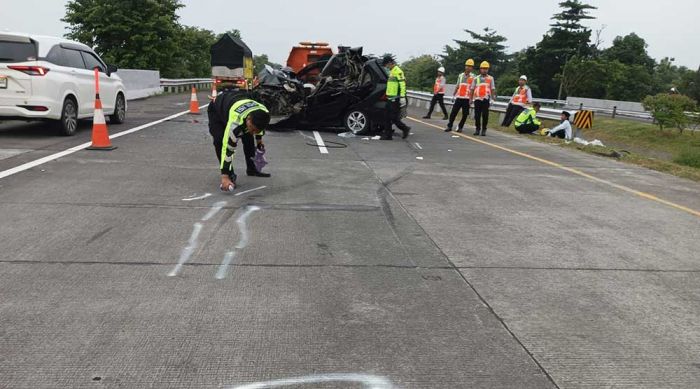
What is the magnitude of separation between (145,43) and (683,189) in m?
41.5

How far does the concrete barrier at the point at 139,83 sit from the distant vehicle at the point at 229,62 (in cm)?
446

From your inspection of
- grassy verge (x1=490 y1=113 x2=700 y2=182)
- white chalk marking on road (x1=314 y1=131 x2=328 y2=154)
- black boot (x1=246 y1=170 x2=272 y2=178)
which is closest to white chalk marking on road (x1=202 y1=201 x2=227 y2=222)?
black boot (x1=246 y1=170 x2=272 y2=178)

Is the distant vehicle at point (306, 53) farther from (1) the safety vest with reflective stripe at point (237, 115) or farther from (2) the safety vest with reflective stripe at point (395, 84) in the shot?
(1) the safety vest with reflective stripe at point (237, 115)

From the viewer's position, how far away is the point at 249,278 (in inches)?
160

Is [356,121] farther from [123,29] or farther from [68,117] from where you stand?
[123,29]

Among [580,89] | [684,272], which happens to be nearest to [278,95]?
[684,272]

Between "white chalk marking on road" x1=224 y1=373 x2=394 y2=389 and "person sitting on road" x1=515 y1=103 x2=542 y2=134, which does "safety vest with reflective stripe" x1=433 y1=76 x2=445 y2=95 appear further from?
"white chalk marking on road" x1=224 y1=373 x2=394 y2=389

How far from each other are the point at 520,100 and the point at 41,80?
1326cm

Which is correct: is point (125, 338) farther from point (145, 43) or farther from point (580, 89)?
point (580, 89)

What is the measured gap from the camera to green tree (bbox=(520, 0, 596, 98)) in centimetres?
6888

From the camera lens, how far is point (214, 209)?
234 inches

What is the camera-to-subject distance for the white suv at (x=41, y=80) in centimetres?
959

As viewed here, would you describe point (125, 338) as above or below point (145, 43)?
below

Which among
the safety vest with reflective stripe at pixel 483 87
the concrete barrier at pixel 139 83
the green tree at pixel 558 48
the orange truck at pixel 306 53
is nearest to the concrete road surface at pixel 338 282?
the safety vest with reflective stripe at pixel 483 87
